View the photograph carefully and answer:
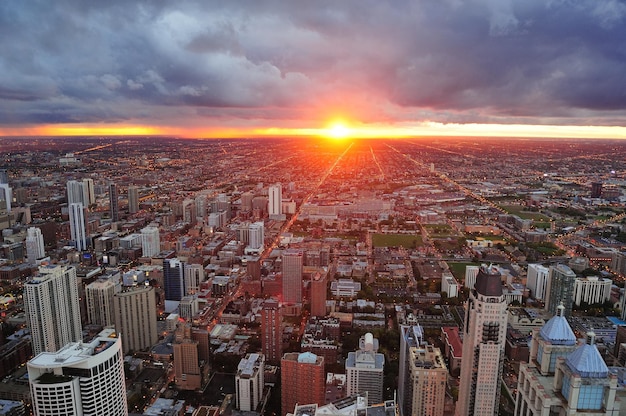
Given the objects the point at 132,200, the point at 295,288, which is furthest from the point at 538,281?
the point at 132,200

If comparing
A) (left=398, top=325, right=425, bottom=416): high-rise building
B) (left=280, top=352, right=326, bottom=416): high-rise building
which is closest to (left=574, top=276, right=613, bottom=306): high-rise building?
(left=398, top=325, right=425, bottom=416): high-rise building

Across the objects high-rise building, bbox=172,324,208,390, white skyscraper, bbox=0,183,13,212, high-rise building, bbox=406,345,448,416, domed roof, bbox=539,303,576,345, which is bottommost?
high-rise building, bbox=172,324,208,390

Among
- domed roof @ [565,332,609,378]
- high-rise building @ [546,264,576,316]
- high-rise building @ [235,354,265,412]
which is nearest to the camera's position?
domed roof @ [565,332,609,378]

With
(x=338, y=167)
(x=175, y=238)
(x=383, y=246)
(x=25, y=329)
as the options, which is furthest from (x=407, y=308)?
(x=338, y=167)

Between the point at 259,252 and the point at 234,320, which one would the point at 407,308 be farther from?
the point at 259,252

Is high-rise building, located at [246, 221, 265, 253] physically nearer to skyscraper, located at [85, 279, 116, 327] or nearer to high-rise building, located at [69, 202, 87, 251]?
high-rise building, located at [69, 202, 87, 251]

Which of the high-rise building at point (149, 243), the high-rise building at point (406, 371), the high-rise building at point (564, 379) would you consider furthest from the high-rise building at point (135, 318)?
the high-rise building at point (564, 379)

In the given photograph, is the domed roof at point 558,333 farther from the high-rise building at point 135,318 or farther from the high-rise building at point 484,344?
the high-rise building at point 135,318
